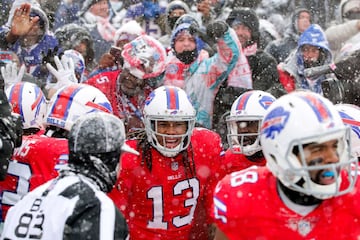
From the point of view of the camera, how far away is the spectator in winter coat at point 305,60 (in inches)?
247

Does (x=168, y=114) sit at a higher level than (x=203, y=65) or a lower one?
lower

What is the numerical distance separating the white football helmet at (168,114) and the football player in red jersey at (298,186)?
44.3 inches

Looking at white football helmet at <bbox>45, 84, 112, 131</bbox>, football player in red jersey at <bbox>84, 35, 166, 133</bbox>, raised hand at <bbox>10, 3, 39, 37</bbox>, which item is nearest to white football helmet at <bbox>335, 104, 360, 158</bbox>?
white football helmet at <bbox>45, 84, 112, 131</bbox>

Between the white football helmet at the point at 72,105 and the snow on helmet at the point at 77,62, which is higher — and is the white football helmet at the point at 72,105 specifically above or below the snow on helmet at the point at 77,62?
below

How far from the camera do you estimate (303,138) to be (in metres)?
2.87

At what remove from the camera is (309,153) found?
2.92 m

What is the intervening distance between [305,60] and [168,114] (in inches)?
96.4

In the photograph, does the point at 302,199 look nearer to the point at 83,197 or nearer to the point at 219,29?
the point at 83,197

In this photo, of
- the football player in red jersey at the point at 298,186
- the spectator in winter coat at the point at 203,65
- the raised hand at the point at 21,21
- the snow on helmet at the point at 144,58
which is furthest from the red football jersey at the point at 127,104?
the football player in red jersey at the point at 298,186

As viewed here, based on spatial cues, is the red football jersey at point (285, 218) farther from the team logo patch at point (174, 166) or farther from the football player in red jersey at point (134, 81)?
the football player in red jersey at point (134, 81)

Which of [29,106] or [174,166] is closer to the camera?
[174,166]

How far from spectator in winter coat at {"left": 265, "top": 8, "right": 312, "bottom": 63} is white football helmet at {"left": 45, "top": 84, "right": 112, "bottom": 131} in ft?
11.6

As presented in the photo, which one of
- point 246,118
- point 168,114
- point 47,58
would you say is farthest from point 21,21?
point 246,118

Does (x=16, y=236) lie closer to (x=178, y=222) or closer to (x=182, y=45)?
(x=178, y=222)
